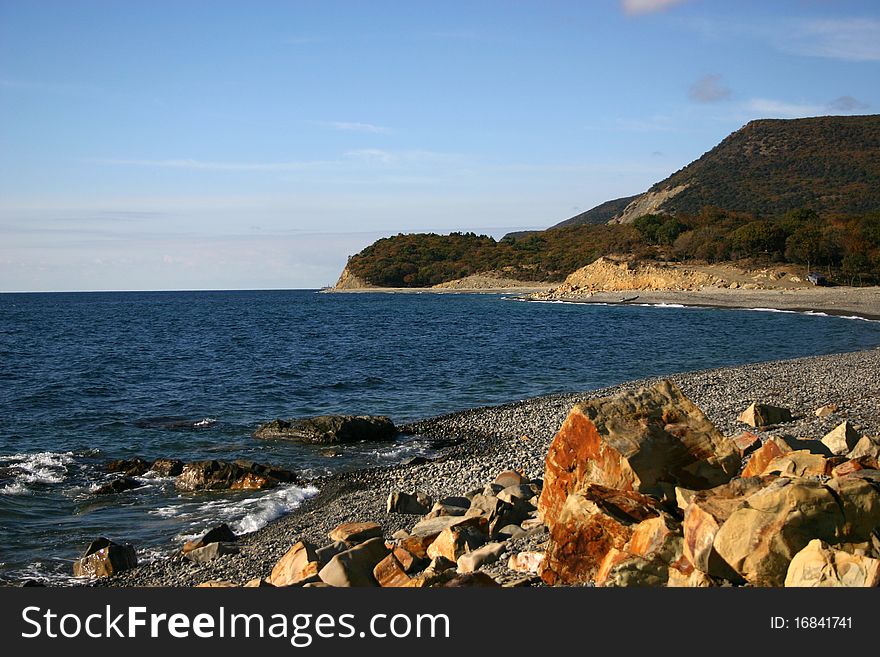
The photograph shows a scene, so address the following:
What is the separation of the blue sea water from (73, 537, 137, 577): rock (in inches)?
17.9

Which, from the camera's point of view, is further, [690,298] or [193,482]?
[690,298]

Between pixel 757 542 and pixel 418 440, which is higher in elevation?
pixel 757 542

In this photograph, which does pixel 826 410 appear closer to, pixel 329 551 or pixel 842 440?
pixel 842 440

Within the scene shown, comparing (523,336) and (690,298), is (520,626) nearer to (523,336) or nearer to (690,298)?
(523,336)

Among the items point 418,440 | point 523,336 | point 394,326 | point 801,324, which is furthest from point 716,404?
point 394,326

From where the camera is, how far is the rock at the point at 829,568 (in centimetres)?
567

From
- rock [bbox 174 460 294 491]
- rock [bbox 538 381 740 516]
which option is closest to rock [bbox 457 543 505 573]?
rock [bbox 538 381 740 516]

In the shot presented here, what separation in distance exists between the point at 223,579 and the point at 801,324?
54.4 metres

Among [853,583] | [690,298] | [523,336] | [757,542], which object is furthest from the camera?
[690,298]

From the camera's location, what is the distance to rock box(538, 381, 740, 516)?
28.1 ft

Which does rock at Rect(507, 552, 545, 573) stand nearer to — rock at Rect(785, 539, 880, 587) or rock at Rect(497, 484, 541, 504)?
rock at Rect(497, 484, 541, 504)

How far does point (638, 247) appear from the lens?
130 metres

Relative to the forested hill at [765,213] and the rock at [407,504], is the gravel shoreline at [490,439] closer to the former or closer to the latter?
the rock at [407,504]

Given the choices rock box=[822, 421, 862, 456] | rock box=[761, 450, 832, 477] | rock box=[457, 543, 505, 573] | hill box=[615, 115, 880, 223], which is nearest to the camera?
rock box=[457, 543, 505, 573]
